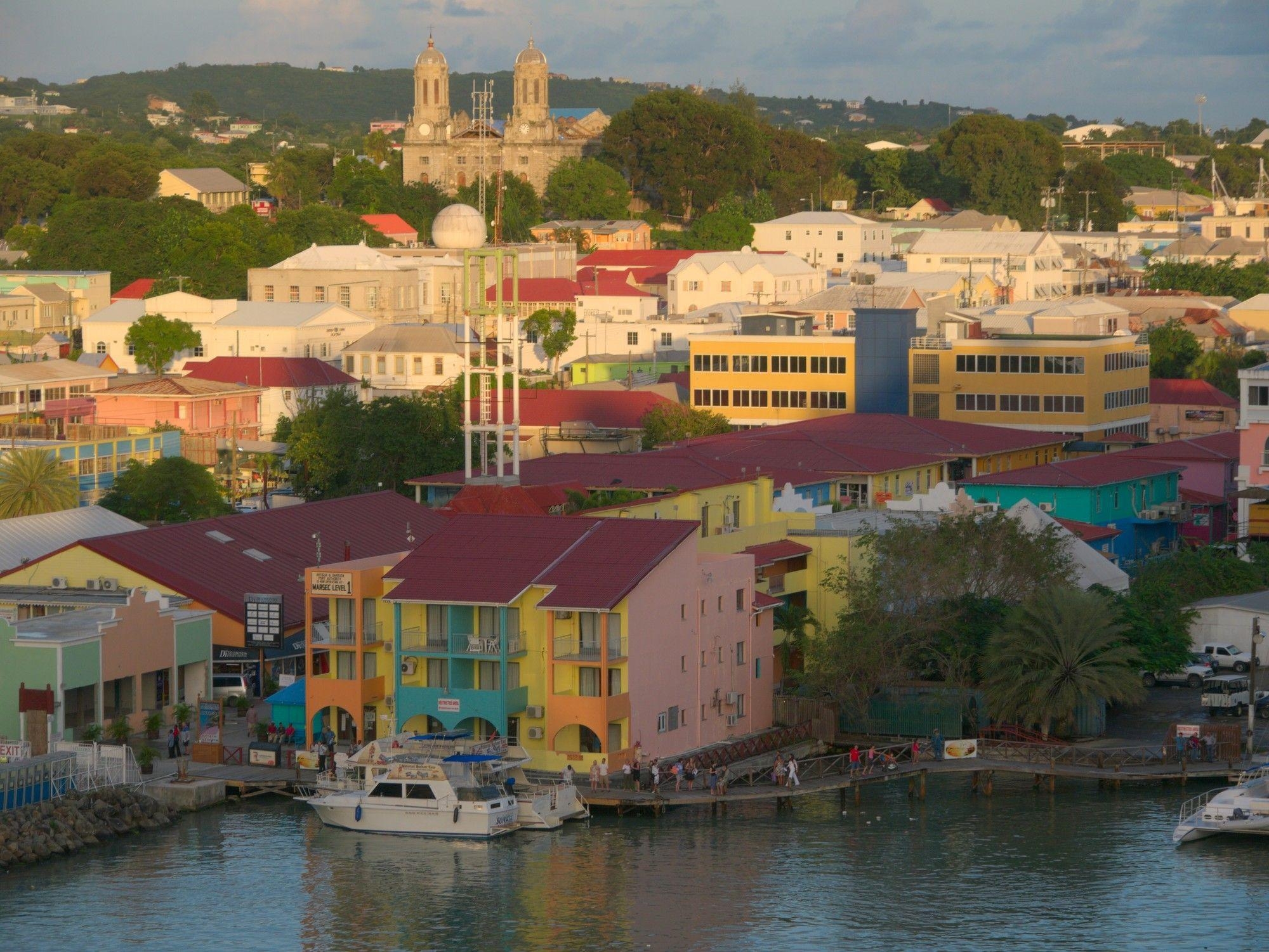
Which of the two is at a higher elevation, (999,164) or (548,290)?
(999,164)

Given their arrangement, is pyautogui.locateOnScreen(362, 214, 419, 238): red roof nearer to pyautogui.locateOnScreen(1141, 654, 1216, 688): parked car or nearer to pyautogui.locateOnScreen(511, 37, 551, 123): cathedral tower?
pyautogui.locateOnScreen(511, 37, 551, 123): cathedral tower

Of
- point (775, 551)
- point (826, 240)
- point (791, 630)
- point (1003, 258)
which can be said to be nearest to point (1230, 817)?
point (791, 630)

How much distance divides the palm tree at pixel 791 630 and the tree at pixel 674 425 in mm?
24094

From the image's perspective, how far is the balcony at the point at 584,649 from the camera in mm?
37156

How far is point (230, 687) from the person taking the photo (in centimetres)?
4347

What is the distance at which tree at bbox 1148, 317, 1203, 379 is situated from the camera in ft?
298

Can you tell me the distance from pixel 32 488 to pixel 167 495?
3414 millimetres

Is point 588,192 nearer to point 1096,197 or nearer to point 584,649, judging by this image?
point 1096,197

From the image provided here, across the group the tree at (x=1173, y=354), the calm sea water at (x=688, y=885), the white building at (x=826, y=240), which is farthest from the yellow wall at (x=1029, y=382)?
the white building at (x=826, y=240)

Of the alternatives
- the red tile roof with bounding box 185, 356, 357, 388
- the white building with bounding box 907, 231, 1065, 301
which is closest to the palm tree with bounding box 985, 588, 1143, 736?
the red tile roof with bounding box 185, 356, 357, 388

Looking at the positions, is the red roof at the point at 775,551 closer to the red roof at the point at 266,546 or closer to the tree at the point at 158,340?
the red roof at the point at 266,546

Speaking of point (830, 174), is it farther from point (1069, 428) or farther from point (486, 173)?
point (1069, 428)

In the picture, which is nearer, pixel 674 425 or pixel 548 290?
pixel 674 425

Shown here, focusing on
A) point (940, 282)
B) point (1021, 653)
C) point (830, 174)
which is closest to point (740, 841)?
point (1021, 653)
